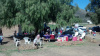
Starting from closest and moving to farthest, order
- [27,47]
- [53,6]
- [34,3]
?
[27,47] < [34,3] < [53,6]

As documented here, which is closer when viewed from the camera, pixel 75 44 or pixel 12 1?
pixel 75 44

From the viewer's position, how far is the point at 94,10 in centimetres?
3100

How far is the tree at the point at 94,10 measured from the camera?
28541 mm

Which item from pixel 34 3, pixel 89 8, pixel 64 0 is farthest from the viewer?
pixel 89 8

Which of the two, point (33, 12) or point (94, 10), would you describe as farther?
point (94, 10)

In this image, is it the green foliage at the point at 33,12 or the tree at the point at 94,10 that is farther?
the tree at the point at 94,10

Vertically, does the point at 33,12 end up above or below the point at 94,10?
below

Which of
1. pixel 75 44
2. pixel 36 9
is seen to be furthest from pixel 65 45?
pixel 36 9

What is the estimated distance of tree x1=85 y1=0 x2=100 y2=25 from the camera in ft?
93.6

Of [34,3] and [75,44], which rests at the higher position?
[34,3]

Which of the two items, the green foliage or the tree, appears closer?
the green foliage

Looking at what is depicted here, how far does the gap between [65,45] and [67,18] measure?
449 cm

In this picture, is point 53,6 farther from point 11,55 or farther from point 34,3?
point 11,55

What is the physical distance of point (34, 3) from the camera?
1236cm
